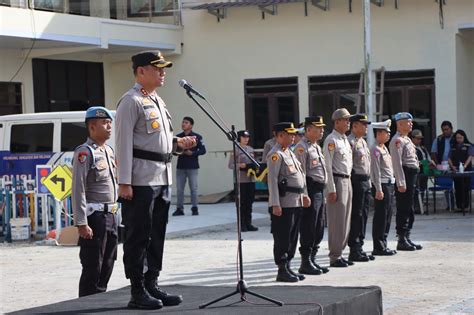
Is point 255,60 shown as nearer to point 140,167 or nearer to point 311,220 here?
point 311,220

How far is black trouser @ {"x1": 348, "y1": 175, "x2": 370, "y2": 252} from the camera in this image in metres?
13.0

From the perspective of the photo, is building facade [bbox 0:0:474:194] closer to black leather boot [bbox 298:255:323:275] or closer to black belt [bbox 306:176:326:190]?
black belt [bbox 306:176:326:190]

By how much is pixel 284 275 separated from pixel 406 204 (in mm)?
3925

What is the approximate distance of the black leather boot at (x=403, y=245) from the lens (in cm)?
1422

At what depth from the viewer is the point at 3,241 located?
16.7 metres

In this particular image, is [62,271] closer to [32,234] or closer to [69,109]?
[32,234]

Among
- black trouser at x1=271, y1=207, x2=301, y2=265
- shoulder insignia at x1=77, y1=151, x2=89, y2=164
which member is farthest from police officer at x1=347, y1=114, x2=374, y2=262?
shoulder insignia at x1=77, y1=151, x2=89, y2=164

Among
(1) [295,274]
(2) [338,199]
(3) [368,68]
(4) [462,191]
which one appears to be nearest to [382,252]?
(2) [338,199]

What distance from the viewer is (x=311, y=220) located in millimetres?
12016

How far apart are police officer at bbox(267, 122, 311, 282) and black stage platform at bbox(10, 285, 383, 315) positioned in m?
2.93

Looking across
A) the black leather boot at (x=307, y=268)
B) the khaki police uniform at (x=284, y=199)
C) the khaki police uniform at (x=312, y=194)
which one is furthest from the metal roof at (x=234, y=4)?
the khaki police uniform at (x=284, y=199)

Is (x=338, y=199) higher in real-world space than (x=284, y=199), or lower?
lower

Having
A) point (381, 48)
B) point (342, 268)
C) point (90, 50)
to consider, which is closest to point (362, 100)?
point (381, 48)

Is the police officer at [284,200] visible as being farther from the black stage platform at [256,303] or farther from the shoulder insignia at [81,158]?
the shoulder insignia at [81,158]
